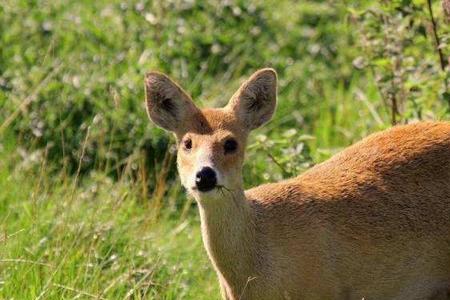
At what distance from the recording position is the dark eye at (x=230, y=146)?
300 inches

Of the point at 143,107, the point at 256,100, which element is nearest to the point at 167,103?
the point at 256,100

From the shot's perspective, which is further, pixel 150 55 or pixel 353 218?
pixel 150 55

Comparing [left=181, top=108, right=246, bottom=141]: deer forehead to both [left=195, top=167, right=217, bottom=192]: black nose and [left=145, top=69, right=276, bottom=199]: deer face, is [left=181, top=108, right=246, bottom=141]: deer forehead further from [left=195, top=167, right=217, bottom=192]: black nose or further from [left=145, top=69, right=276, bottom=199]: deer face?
[left=195, top=167, right=217, bottom=192]: black nose

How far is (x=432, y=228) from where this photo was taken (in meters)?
7.93

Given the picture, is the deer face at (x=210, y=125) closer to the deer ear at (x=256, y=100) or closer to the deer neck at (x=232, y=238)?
the deer ear at (x=256, y=100)

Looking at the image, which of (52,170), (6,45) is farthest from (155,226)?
(6,45)

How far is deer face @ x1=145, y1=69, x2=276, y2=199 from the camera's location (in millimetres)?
7410

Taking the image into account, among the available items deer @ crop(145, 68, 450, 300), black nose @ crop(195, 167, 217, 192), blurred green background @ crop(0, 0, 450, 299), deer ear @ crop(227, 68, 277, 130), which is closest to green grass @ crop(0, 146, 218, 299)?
blurred green background @ crop(0, 0, 450, 299)

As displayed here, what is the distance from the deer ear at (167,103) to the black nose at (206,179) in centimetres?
64

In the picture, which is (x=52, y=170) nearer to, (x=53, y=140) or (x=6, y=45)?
(x=53, y=140)

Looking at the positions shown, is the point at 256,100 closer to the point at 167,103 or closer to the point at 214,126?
the point at 214,126

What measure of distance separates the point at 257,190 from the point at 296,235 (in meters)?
0.48

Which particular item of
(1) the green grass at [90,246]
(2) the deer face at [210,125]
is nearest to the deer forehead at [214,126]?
(2) the deer face at [210,125]

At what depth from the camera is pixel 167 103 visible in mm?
7980
